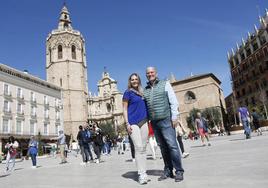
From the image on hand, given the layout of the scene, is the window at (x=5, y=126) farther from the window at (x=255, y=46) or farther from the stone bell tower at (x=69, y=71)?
the window at (x=255, y=46)

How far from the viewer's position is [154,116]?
446 centimetres

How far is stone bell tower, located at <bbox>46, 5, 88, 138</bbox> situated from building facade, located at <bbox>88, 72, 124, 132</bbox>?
23.9 ft

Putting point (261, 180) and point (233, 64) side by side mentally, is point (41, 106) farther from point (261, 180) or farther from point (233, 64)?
point (261, 180)

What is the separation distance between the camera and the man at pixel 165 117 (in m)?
4.34

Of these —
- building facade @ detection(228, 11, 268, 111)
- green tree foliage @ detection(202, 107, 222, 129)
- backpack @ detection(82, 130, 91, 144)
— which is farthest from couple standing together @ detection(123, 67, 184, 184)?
green tree foliage @ detection(202, 107, 222, 129)

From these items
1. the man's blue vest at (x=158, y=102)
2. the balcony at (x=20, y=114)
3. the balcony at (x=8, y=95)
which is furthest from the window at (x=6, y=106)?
the man's blue vest at (x=158, y=102)

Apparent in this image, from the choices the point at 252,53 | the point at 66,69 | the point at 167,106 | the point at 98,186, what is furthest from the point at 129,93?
the point at 66,69

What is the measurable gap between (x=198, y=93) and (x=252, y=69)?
471 inches

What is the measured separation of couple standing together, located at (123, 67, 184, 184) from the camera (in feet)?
14.4

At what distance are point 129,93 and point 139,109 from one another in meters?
0.34

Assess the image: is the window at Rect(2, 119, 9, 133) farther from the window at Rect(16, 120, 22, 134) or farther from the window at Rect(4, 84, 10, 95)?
the window at Rect(4, 84, 10, 95)

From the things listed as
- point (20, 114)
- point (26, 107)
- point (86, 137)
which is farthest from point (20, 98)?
point (86, 137)

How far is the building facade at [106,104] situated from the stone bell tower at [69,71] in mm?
7290

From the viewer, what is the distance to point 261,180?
Result: 11.1ft
